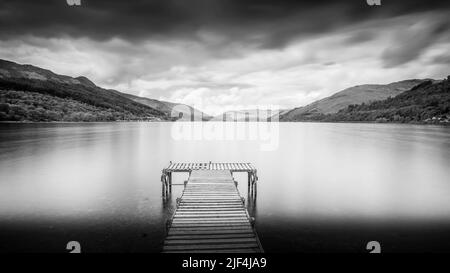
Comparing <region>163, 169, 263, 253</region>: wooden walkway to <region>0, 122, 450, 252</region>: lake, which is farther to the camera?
<region>0, 122, 450, 252</region>: lake

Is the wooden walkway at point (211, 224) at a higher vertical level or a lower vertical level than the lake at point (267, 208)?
higher

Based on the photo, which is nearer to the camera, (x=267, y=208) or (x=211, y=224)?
(x=211, y=224)

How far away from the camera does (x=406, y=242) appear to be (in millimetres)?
10617

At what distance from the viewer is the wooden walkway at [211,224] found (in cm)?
757

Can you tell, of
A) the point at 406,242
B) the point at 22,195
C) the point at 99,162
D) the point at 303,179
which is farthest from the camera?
the point at 99,162

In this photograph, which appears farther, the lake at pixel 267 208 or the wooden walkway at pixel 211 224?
the lake at pixel 267 208

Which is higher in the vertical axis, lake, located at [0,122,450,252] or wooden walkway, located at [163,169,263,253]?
wooden walkway, located at [163,169,263,253]

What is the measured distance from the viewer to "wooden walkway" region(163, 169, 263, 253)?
7.57 meters

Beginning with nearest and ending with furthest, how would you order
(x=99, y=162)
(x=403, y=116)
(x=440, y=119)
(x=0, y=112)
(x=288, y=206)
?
(x=288, y=206), (x=99, y=162), (x=0, y=112), (x=440, y=119), (x=403, y=116)

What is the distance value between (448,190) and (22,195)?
3007 centimetres

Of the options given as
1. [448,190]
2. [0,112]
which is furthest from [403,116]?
[0,112]

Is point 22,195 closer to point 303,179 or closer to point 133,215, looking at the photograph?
point 133,215

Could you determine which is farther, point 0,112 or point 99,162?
point 0,112

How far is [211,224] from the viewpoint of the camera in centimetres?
885
